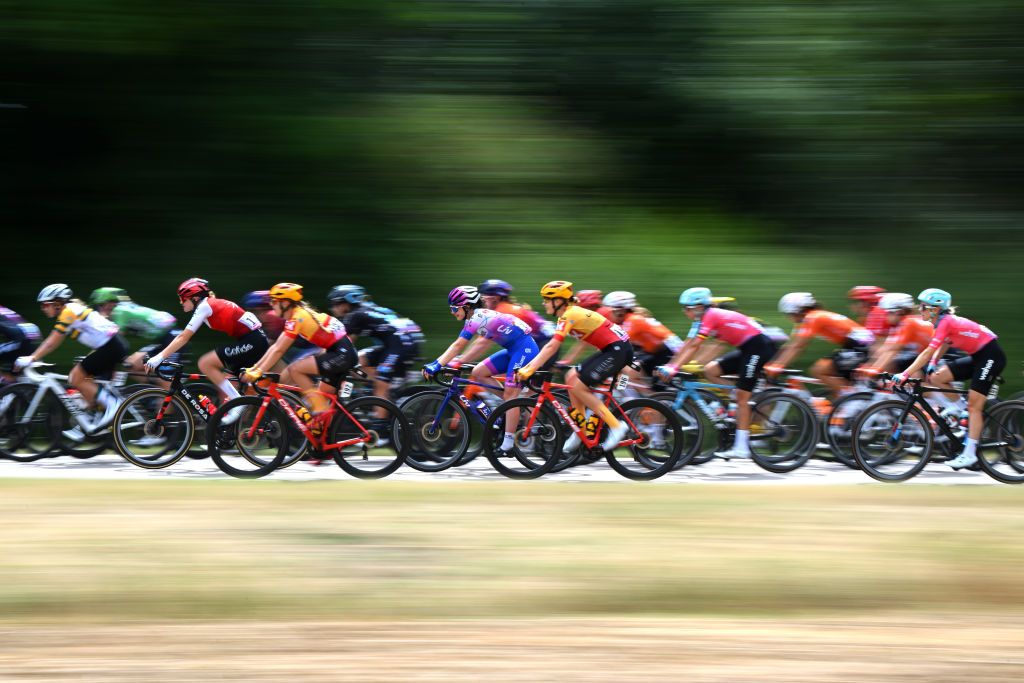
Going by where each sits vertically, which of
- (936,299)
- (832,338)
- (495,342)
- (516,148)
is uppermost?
(516,148)

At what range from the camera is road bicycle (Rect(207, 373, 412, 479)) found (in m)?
11.2

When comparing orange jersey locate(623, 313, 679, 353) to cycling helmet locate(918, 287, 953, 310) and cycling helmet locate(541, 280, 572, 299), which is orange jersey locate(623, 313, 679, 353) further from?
cycling helmet locate(918, 287, 953, 310)

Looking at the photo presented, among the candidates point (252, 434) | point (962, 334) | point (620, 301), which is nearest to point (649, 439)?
point (620, 301)

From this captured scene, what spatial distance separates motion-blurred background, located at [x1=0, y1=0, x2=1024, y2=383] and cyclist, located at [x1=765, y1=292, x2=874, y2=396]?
3.31 metres

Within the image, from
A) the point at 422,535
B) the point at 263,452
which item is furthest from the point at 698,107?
the point at 422,535

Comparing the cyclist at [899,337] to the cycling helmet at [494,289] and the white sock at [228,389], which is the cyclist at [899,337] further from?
the white sock at [228,389]

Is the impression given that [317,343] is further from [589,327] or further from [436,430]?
[589,327]

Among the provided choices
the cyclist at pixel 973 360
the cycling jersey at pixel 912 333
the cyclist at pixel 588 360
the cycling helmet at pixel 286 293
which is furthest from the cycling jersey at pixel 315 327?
the cycling jersey at pixel 912 333

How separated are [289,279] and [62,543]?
10.1 metres

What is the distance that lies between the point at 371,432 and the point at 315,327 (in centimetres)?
110

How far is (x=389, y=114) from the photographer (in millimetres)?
17938

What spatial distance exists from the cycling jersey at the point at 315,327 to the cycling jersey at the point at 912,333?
5.27 m

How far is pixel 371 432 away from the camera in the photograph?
11.4 metres

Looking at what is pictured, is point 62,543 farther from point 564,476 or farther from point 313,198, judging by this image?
point 313,198
